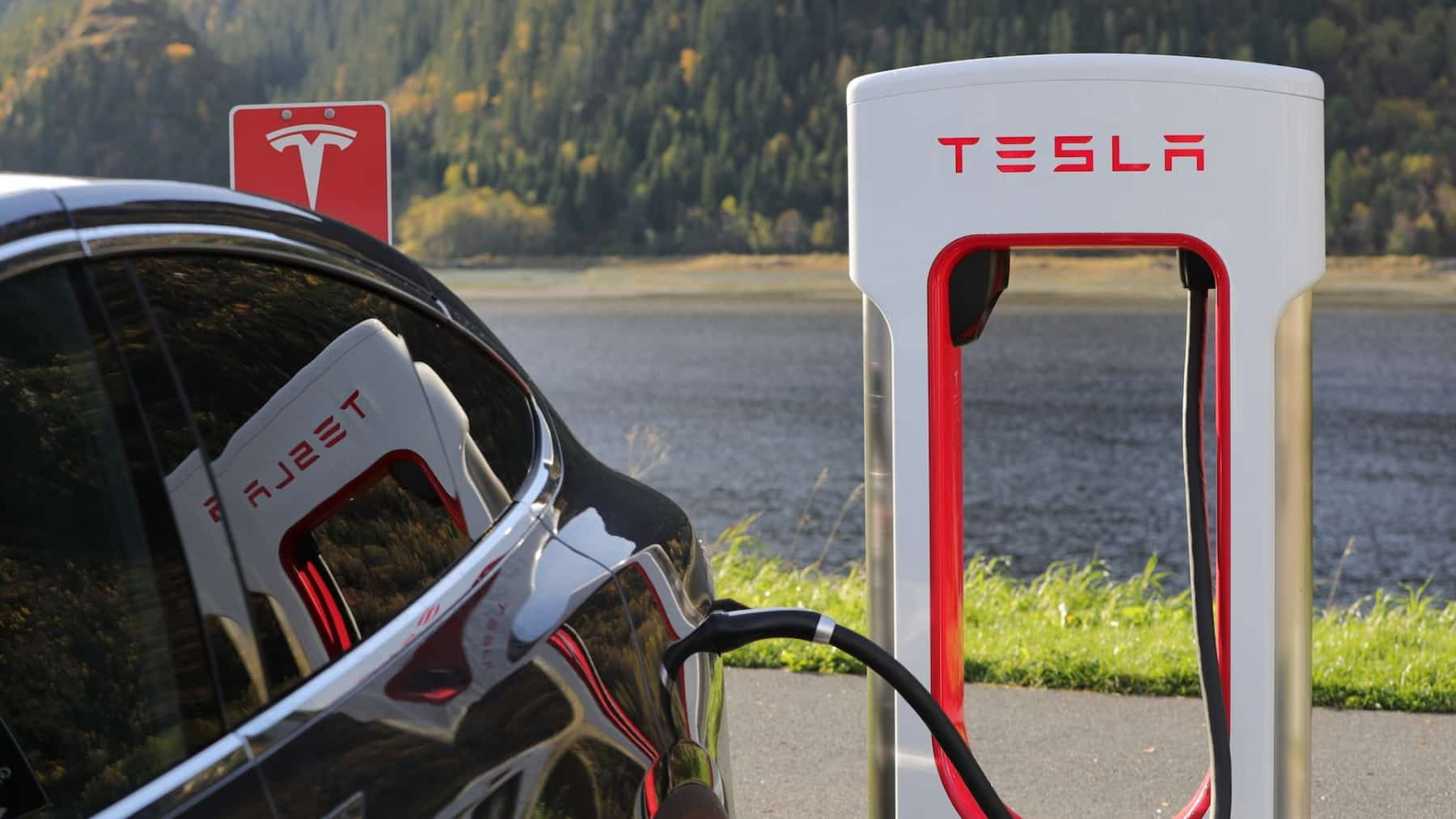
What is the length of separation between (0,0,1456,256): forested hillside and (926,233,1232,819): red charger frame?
90972 millimetres

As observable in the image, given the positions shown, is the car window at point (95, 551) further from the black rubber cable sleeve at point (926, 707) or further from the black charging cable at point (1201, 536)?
the black charging cable at point (1201, 536)

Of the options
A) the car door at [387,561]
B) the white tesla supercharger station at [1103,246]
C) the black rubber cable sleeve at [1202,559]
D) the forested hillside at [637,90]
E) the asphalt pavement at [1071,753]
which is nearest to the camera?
the car door at [387,561]

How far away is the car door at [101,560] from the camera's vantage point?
134 cm

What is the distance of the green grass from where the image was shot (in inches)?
177

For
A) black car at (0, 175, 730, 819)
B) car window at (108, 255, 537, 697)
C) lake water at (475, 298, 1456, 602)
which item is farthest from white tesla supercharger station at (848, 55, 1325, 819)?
lake water at (475, 298, 1456, 602)

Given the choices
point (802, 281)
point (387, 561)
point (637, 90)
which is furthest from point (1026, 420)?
point (387, 561)

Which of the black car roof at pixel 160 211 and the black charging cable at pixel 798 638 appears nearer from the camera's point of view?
the black car roof at pixel 160 211

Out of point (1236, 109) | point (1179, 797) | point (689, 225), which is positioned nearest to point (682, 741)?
point (1236, 109)

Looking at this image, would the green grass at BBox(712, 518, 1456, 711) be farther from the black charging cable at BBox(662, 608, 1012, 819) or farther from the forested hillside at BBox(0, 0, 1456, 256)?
the forested hillside at BBox(0, 0, 1456, 256)

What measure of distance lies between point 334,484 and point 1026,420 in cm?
6553

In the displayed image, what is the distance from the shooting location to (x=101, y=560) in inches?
54.4

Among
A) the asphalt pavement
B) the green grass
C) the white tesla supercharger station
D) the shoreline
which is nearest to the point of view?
the white tesla supercharger station

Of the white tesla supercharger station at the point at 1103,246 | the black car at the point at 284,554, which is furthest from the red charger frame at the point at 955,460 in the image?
the black car at the point at 284,554

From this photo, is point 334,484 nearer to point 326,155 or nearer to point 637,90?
point 326,155
